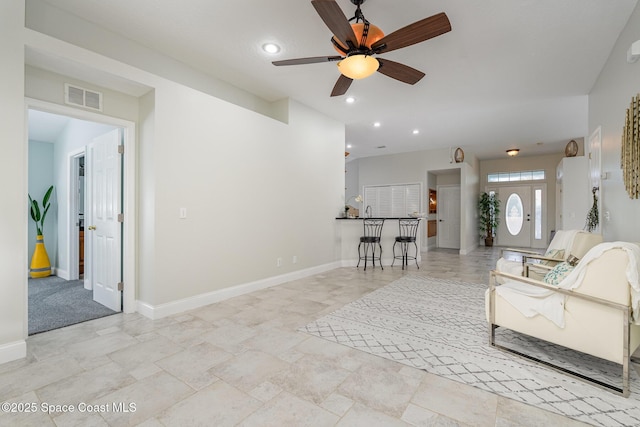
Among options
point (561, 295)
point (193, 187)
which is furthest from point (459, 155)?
point (193, 187)

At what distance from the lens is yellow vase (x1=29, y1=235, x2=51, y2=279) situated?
16.5ft

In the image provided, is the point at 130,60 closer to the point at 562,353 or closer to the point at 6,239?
the point at 6,239

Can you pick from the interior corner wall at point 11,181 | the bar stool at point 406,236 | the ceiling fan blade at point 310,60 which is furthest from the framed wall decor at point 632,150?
the interior corner wall at point 11,181

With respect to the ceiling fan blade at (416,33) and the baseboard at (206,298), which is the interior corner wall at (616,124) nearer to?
the ceiling fan blade at (416,33)

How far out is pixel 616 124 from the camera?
3154mm

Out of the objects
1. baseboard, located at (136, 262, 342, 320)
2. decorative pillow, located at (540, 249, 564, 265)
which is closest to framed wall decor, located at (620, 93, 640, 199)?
decorative pillow, located at (540, 249, 564, 265)

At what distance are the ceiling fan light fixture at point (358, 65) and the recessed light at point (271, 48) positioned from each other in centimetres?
106

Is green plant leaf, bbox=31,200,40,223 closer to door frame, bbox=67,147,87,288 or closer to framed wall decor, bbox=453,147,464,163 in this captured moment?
door frame, bbox=67,147,87,288

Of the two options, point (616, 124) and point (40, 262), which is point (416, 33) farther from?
point (40, 262)

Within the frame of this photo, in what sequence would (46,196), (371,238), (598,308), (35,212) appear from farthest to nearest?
(371,238)
(46,196)
(35,212)
(598,308)

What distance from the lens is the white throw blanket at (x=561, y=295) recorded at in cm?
179

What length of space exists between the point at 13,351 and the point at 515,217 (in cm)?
1166

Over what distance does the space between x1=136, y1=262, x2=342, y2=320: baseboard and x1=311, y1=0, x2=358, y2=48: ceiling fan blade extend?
10.4 feet

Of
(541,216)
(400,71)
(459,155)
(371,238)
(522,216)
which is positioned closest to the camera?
(400,71)
